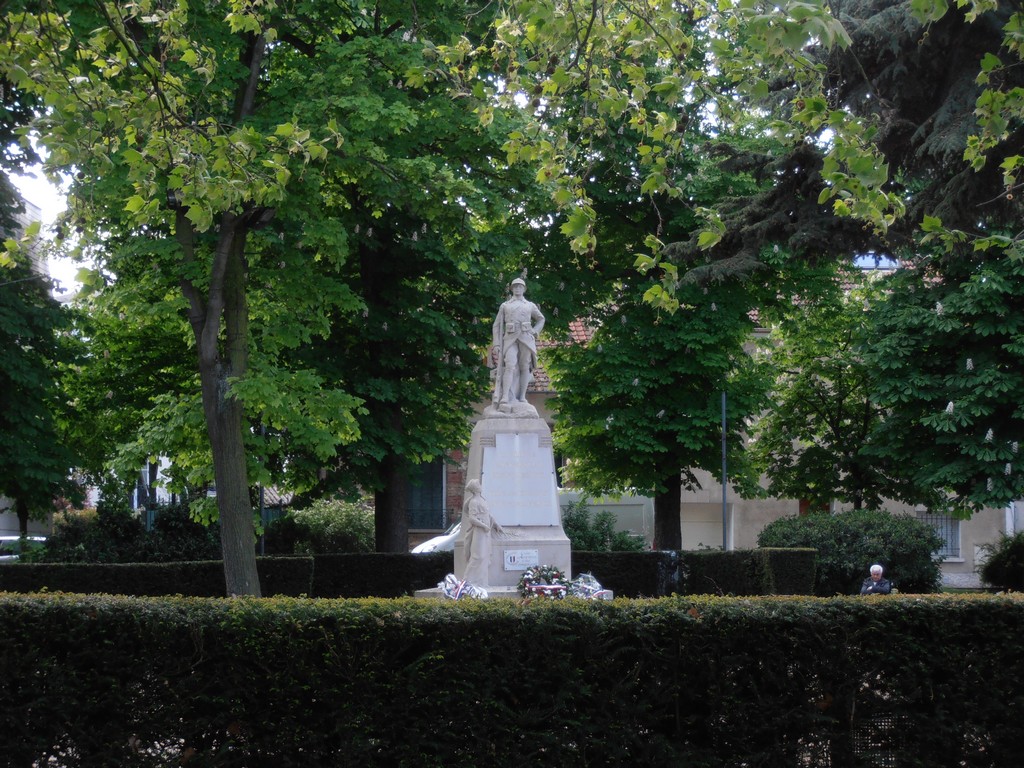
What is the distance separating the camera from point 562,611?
7.61 m

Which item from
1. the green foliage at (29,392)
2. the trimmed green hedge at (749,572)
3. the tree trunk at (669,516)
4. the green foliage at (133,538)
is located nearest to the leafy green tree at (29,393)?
the green foliage at (29,392)

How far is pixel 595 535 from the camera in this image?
27844mm

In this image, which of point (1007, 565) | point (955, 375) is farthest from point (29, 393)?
point (1007, 565)

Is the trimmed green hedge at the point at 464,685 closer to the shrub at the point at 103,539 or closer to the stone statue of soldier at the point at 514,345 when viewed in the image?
the stone statue of soldier at the point at 514,345

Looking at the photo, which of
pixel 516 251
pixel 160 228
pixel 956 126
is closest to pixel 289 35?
pixel 160 228

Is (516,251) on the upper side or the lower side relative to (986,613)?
upper

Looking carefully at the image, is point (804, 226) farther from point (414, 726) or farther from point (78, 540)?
point (78, 540)

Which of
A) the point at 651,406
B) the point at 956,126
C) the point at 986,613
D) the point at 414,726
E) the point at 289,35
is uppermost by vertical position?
the point at 289,35

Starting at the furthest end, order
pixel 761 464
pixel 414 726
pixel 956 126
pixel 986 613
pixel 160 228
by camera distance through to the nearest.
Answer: pixel 761 464, pixel 160 228, pixel 956 126, pixel 986 613, pixel 414 726

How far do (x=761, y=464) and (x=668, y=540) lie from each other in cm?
603

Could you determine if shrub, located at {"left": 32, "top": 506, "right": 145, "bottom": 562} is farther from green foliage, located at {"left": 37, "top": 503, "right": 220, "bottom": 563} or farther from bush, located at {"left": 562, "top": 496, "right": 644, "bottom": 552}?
bush, located at {"left": 562, "top": 496, "right": 644, "bottom": 552}

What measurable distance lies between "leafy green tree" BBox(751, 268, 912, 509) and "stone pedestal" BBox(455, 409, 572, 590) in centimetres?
1174

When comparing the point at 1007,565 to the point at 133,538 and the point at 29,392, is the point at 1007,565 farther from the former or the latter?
the point at 29,392

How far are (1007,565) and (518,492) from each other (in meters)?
14.1
